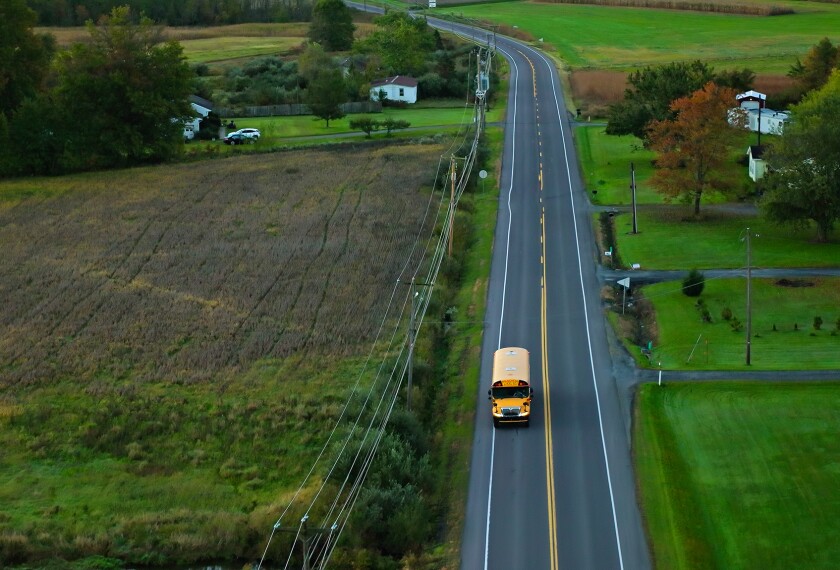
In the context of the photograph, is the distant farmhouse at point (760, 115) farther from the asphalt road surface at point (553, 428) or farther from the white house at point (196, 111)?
the white house at point (196, 111)

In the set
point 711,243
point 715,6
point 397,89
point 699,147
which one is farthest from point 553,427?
point 715,6

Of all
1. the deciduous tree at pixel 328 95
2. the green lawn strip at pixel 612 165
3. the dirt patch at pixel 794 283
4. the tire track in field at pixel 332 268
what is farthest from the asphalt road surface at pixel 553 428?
the deciduous tree at pixel 328 95

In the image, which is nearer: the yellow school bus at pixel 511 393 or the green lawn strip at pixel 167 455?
the green lawn strip at pixel 167 455

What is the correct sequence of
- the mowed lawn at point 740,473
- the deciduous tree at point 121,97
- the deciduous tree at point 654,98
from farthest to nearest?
the deciduous tree at point 121,97
the deciduous tree at point 654,98
the mowed lawn at point 740,473

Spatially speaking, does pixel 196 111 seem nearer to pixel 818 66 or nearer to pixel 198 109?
pixel 198 109

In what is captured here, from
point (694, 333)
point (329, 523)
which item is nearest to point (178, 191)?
point (694, 333)

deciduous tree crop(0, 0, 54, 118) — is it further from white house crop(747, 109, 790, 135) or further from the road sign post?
white house crop(747, 109, 790, 135)
